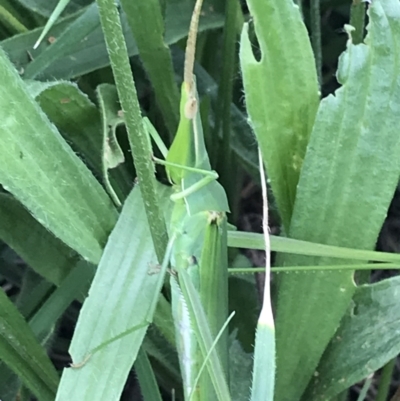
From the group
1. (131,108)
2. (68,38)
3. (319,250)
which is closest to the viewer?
(131,108)

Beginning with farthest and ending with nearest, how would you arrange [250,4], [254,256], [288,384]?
[254,256]
[288,384]
[250,4]

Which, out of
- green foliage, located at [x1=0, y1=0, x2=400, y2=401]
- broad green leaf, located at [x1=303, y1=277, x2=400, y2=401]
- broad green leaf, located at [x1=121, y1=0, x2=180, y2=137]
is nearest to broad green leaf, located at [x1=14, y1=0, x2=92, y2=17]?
green foliage, located at [x1=0, y1=0, x2=400, y2=401]

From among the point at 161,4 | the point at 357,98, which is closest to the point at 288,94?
the point at 357,98

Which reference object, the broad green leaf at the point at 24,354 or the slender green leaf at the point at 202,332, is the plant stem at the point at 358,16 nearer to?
the slender green leaf at the point at 202,332

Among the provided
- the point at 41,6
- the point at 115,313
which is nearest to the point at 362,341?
the point at 115,313

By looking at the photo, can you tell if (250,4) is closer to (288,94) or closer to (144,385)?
(288,94)

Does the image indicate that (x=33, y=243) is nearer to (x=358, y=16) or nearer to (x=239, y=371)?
(x=239, y=371)

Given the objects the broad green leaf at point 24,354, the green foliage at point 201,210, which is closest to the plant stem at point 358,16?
the green foliage at point 201,210
